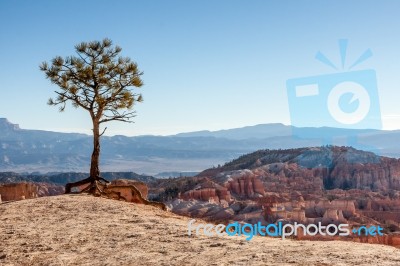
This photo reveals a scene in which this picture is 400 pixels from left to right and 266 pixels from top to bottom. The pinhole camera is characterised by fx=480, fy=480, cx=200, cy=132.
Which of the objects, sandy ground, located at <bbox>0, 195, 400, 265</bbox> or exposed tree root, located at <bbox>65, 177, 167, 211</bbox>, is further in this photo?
exposed tree root, located at <bbox>65, 177, 167, 211</bbox>

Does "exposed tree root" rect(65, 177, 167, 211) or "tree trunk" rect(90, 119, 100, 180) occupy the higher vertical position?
"tree trunk" rect(90, 119, 100, 180)

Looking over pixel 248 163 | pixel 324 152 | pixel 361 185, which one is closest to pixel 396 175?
pixel 361 185

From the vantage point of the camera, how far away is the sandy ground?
7820mm

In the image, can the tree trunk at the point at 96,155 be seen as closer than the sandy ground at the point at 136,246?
No

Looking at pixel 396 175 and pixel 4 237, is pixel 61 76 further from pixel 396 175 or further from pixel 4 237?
pixel 396 175

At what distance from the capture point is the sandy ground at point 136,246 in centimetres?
782

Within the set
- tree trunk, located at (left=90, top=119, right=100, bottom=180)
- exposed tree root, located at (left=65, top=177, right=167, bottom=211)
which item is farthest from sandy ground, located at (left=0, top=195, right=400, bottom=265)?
tree trunk, located at (left=90, top=119, right=100, bottom=180)

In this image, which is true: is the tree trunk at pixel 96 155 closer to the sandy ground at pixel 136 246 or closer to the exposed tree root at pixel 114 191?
the exposed tree root at pixel 114 191

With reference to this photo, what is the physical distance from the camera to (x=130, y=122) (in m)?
18.7

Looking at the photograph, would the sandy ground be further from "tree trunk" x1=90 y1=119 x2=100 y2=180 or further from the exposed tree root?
"tree trunk" x1=90 y1=119 x2=100 y2=180

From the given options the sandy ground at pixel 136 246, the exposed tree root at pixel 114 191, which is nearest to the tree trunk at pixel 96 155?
the exposed tree root at pixel 114 191

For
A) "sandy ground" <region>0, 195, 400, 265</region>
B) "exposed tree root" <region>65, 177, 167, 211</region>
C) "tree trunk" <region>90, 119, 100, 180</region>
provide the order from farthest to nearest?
"tree trunk" <region>90, 119, 100, 180</region>
"exposed tree root" <region>65, 177, 167, 211</region>
"sandy ground" <region>0, 195, 400, 265</region>

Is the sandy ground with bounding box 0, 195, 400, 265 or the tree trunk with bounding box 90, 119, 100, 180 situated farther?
the tree trunk with bounding box 90, 119, 100, 180

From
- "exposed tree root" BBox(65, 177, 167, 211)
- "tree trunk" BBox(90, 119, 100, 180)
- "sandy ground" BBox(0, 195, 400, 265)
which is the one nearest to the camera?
"sandy ground" BBox(0, 195, 400, 265)
